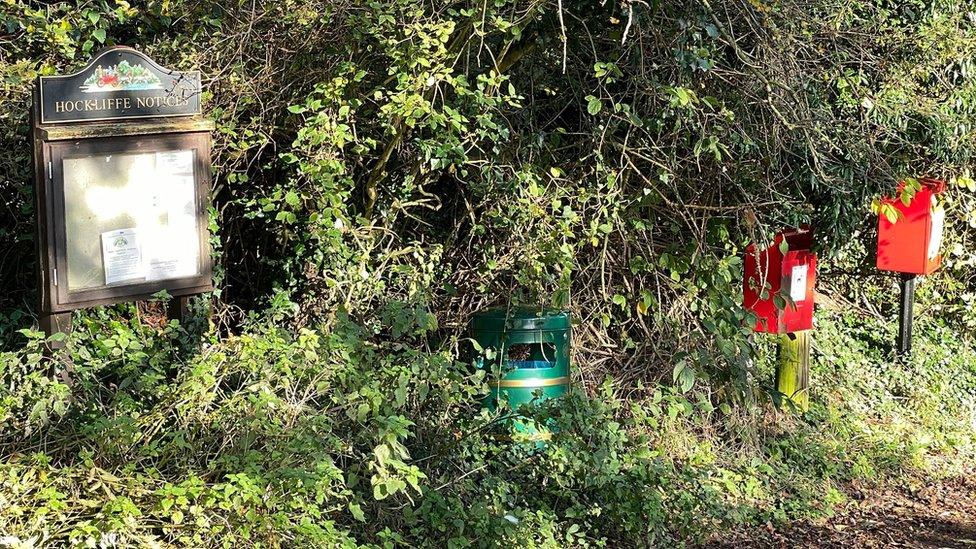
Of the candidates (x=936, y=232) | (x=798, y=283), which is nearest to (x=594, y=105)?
(x=798, y=283)

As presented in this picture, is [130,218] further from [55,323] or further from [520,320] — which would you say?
[520,320]

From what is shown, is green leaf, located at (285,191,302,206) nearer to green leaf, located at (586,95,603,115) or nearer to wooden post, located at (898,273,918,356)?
green leaf, located at (586,95,603,115)

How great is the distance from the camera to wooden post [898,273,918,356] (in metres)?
9.54

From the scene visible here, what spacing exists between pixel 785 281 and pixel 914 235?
180 centimetres

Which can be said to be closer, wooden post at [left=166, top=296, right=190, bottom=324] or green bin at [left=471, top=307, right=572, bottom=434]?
wooden post at [left=166, top=296, right=190, bottom=324]

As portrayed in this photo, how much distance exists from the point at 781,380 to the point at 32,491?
531cm

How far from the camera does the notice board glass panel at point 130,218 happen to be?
17.8 feet

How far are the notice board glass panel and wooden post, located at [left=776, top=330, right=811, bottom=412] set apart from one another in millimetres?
4323

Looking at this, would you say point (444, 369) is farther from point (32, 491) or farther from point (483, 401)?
point (32, 491)

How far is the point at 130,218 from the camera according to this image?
5.61m

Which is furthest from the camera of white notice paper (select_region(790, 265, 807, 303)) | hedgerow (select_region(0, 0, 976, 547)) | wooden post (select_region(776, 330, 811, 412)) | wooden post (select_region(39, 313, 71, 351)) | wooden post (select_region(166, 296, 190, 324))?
wooden post (select_region(776, 330, 811, 412))

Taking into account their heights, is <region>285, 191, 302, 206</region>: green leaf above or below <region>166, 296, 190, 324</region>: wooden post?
above

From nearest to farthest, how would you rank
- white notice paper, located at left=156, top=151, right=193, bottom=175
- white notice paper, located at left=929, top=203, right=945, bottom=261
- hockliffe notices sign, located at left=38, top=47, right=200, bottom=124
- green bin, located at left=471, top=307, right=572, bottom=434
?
hockliffe notices sign, located at left=38, top=47, right=200, bottom=124 < white notice paper, located at left=156, top=151, right=193, bottom=175 < green bin, located at left=471, top=307, right=572, bottom=434 < white notice paper, located at left=929, top=203, right=945, bottom=261

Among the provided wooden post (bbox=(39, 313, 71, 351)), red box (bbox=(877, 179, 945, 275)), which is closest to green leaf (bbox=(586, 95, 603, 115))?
wooden post (bbox=(39, 313, 71, 351))
